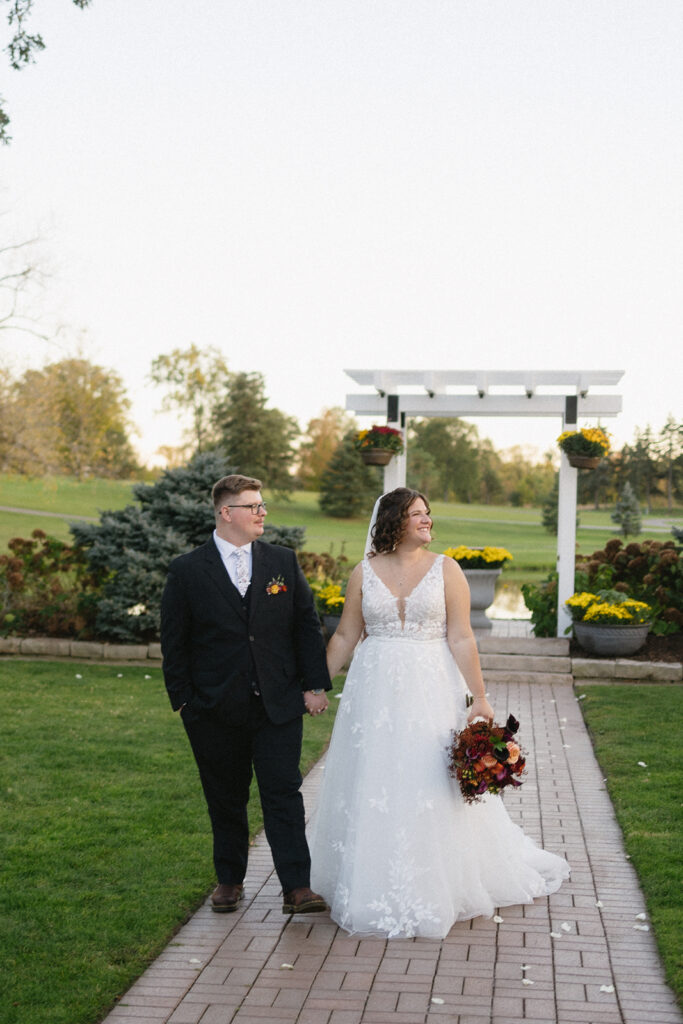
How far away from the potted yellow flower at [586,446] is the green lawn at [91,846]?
4.71 metres

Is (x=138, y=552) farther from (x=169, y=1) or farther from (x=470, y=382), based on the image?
(x=169, y=1)

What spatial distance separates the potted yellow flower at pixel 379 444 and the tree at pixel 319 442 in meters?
51.3

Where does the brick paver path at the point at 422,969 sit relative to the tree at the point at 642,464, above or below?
below

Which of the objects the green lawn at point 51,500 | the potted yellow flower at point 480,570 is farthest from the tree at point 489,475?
the green lawn at point 51,500

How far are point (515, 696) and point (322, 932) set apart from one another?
6.29 meters

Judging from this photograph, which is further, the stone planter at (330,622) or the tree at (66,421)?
the tree at (66,421)

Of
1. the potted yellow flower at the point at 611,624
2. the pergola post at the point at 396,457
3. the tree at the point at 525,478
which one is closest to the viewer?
the potted yellow flower at the point at 611,624

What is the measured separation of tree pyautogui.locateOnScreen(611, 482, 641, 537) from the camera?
99.5ft

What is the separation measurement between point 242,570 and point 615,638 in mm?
7721

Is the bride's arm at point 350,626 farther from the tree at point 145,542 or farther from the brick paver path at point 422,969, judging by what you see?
the tree at point 145,542

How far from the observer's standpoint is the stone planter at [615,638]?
11.2 metres

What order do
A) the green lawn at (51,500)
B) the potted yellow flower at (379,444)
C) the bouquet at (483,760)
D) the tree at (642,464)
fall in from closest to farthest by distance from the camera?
the bouquet at (483,760) < the potted yellow flower at (379,444) < the tree at (642,464) < the green lawn at (51,500)

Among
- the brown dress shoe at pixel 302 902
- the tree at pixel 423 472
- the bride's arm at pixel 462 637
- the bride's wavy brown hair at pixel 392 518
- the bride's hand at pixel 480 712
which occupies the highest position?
the tree at pixel 423 472

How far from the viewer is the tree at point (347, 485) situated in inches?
1928
